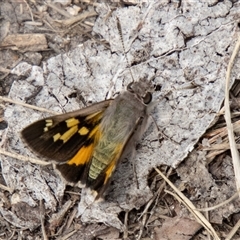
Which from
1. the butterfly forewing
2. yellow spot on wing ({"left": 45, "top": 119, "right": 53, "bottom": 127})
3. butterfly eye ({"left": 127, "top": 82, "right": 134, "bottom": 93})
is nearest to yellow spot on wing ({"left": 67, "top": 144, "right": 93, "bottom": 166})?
the butterfly forewing

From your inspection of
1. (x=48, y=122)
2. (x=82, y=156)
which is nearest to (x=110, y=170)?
(x=82, y=156)

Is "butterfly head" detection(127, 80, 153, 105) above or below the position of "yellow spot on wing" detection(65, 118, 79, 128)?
above

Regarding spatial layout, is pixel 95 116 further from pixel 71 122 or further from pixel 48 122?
pixel 48 122

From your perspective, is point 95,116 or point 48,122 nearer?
point 48,122

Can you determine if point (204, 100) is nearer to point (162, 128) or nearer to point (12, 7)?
point (162, 128)

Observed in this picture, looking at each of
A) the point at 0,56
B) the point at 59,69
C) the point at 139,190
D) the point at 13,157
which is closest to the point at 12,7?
the point at 0,56

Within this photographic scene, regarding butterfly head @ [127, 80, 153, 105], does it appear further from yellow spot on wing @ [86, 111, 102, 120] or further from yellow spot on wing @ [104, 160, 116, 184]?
yellow spot on wing @ [104, 160, 116, 184]

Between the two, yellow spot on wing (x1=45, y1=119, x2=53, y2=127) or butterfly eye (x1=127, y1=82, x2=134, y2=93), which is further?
butterfly eye (x1=127, y1=82, x2=134, y2=93)

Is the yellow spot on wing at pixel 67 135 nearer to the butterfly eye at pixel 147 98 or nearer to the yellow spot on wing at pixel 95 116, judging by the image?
the yellow spot on wing at pixel 95 116

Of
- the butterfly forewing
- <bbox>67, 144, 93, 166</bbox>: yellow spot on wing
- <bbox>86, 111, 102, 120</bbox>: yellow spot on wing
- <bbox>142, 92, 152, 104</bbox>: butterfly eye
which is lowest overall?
<bbox>67, 144, 93, 166</bbox>: yellow spot on wing

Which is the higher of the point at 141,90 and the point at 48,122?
the point at 141,90
